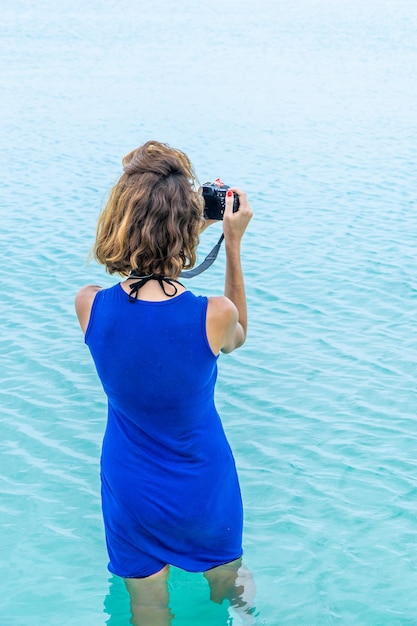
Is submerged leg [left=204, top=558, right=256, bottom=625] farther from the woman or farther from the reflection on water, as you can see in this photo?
the woman

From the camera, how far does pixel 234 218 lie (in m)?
2.56

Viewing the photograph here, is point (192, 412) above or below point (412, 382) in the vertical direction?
above

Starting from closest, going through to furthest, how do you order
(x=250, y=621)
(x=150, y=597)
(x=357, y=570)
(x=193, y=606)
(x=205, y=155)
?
(x=150, y=597)
(x=250, y=621)
(x=193, y=606)
(x=357, y=570)
(x=205, y=155)

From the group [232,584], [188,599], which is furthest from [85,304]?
[188,599]

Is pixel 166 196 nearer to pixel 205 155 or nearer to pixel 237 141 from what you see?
pixel 205 155

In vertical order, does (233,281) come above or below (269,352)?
above

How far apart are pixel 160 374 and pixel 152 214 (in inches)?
17.3

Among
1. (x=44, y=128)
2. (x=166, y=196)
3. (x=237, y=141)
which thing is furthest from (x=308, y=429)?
(x=44, y=128)

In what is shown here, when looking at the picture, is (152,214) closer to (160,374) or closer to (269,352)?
(160,374)

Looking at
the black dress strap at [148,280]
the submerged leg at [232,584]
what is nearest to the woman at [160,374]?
the black dress strap at [148,280]

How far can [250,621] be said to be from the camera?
3020 mm

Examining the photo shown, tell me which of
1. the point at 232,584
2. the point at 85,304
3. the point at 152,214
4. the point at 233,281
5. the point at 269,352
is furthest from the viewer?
the point at 269,352

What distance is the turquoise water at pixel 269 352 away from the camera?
4.05 m

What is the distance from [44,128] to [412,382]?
38.6ft
